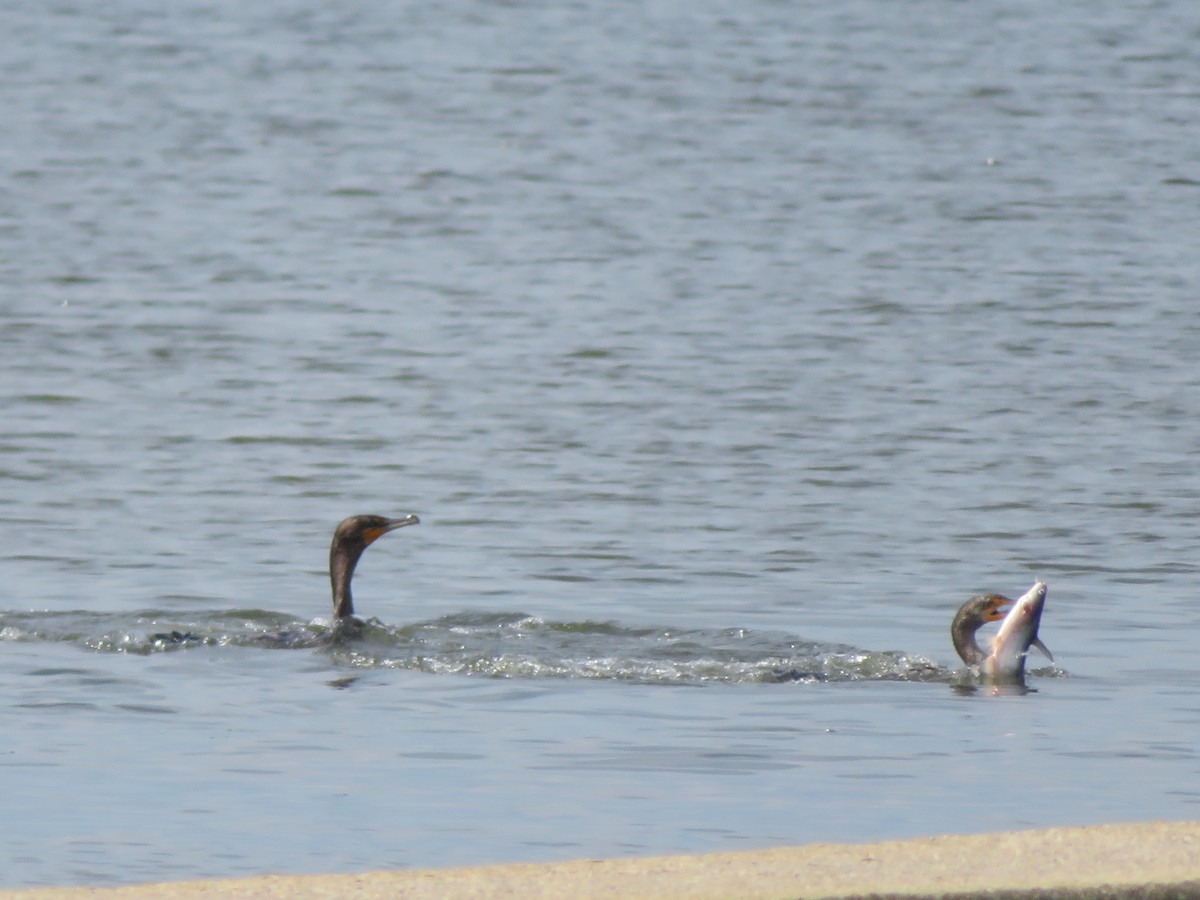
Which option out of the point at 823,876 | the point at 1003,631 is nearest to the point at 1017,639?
the point at 1003,631

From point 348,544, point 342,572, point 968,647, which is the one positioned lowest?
point 968,647

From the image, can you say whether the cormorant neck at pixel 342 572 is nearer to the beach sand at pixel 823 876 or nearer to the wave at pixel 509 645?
the wave at pixel 509 645

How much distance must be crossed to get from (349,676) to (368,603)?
5.84 ft

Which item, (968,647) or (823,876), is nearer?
(823,876)

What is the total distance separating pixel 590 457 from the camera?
17797 mm

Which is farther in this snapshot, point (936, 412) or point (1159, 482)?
point (936, 412)

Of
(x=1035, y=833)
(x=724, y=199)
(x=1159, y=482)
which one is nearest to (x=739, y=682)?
(x=1035, y=833)

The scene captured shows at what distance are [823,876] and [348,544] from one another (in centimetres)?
612

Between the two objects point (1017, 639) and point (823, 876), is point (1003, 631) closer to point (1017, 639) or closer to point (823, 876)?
point (1017, 639)

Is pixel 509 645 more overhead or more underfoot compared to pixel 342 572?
more underfoot

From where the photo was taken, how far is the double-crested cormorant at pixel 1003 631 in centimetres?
1196

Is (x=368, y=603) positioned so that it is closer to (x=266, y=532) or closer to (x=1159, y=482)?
(x=266, y=532)

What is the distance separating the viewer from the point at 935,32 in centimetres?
4744

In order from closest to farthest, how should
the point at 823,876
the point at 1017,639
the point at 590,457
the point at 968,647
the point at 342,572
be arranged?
the point at 823,876, the point at 1017,639, the point at 968,647, the point at 342,572, the point at 590,457
